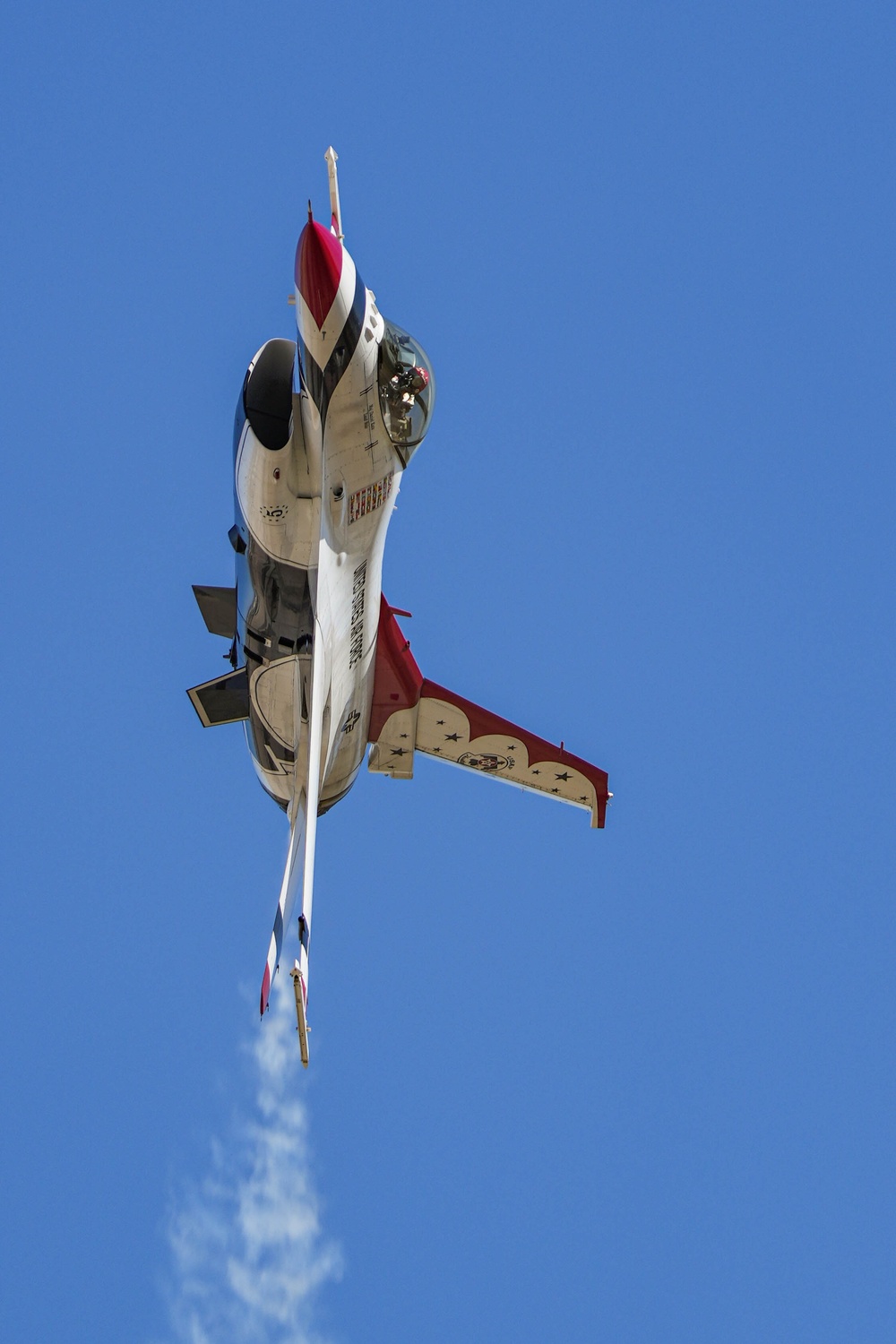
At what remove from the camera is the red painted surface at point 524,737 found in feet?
103

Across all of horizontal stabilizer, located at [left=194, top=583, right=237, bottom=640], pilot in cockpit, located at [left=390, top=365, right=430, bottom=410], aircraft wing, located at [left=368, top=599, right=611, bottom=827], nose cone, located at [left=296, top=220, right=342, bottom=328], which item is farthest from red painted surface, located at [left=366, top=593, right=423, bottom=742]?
nose cone, located at [left=296, top=220, right=342, bottom=328]

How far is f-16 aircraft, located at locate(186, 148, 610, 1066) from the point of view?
24.4 m

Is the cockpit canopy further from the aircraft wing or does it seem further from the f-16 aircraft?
the aircraft wing

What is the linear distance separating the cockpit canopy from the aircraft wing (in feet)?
16.6

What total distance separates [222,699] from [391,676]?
327 centimetres

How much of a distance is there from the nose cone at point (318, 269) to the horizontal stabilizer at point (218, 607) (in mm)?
6087

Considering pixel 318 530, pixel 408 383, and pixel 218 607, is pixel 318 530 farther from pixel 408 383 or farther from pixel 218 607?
pixel 218 607

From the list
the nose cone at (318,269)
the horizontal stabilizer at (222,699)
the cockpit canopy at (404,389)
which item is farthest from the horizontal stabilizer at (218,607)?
the nose cone at (318,269)

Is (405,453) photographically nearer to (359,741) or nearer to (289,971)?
(359,741)

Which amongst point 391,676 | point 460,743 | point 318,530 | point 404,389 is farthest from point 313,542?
point 460,743

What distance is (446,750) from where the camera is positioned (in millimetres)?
31656

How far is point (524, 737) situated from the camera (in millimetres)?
31688

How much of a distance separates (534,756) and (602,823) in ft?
5.57

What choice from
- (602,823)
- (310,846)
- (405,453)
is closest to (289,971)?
(310,846)
